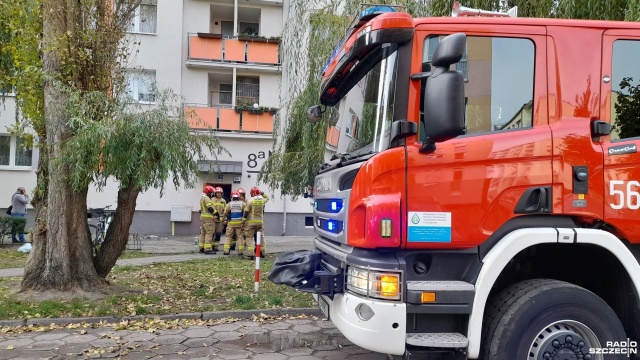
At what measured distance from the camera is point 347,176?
3.83 metres

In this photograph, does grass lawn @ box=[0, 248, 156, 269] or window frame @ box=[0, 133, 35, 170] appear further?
window frame @ box=[0, 133, 35, 170]

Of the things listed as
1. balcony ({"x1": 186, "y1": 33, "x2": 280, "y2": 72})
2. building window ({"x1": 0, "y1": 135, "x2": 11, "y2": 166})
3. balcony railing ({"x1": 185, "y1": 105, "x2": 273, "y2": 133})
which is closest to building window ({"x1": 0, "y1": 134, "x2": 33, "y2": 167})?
building window ({"x1": 0, "y1": 135, "x2": 11, "y2": 166})

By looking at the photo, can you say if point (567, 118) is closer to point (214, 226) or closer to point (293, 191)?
point (293, 191)

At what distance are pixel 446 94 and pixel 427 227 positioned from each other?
91 centimetres

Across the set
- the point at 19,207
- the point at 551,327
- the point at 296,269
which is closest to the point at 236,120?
the point at 19,207

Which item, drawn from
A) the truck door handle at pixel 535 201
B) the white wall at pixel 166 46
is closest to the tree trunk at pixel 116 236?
the truck door handle at pixel 535 201

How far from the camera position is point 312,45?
10.5 metres

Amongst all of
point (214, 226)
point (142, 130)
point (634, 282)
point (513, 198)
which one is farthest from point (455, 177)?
point (214, 226)

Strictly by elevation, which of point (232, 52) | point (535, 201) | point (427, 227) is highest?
point (232, 52)

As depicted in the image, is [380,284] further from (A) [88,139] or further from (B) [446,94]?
(A) [88,139]

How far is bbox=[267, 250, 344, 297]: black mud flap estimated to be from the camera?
373 cm

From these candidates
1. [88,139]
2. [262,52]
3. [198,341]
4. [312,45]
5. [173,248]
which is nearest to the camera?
[198,341]

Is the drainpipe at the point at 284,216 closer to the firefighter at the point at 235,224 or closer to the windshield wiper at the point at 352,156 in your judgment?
the firefighter at the point at 235,224

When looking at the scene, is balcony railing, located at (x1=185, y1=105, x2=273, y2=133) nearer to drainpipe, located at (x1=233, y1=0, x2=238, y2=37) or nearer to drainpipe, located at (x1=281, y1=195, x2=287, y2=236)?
drainpipe, located at (x1=281, y1=195, x2=287, y2=236)
